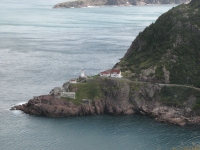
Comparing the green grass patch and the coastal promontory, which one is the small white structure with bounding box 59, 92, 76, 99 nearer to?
the coastal promontory

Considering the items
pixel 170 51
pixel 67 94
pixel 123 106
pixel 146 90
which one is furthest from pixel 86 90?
pixel 170 51

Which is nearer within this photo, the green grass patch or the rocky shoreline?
the rocky shoreline

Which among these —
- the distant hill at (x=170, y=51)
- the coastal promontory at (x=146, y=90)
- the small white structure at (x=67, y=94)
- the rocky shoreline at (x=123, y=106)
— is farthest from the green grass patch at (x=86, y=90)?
the distant hill at (x=170, y=51)

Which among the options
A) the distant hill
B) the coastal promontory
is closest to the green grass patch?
the coastal promontory

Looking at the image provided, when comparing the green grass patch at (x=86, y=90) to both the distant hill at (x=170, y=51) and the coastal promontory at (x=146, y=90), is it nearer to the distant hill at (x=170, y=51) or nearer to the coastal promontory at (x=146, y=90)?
the coastal promontory at (x=146, y=90)

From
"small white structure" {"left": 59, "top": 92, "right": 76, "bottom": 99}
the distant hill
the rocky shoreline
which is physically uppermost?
the distant hill

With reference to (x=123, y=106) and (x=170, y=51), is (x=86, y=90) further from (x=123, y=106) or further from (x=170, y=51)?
(x=170, y=51)

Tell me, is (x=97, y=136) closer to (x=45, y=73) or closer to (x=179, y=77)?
(x=179, y=77)
